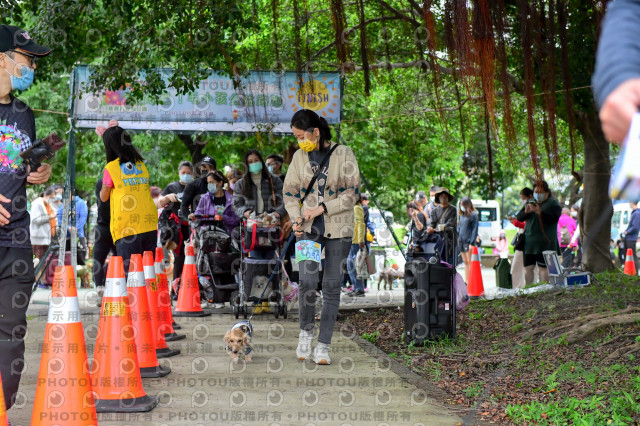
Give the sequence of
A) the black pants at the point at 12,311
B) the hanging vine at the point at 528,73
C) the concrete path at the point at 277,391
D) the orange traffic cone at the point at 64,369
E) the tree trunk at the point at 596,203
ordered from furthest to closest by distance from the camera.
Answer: the tree trunk at the point at 596,203 < the hanging vine at the point at 528,73 < the concrete path at the point at 277,391 < the black pants at the point at 12,311 < the orange traffic cone at the point at 64,369

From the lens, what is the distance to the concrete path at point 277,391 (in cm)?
444

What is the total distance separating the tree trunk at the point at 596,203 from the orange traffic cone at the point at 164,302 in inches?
274

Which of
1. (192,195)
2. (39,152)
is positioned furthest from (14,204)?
(192,195)

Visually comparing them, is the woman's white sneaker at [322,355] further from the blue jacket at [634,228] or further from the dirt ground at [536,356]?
the blue jacket at [634,228]

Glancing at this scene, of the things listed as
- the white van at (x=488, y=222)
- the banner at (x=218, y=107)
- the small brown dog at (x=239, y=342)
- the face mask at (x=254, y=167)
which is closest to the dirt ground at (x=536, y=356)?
the small brown dog at (x=239, y=342)

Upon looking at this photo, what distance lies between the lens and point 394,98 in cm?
1644

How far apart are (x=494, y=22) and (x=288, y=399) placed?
10.1 ft

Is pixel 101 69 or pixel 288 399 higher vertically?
pixel 101 69

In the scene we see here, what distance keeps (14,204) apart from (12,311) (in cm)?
57

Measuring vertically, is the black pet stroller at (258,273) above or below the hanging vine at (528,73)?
below

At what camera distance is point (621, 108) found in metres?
1.58

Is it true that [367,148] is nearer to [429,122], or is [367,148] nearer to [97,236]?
[429,122]

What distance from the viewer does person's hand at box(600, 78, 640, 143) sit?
1572 millimetres

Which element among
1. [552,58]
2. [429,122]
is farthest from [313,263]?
[429,122]
